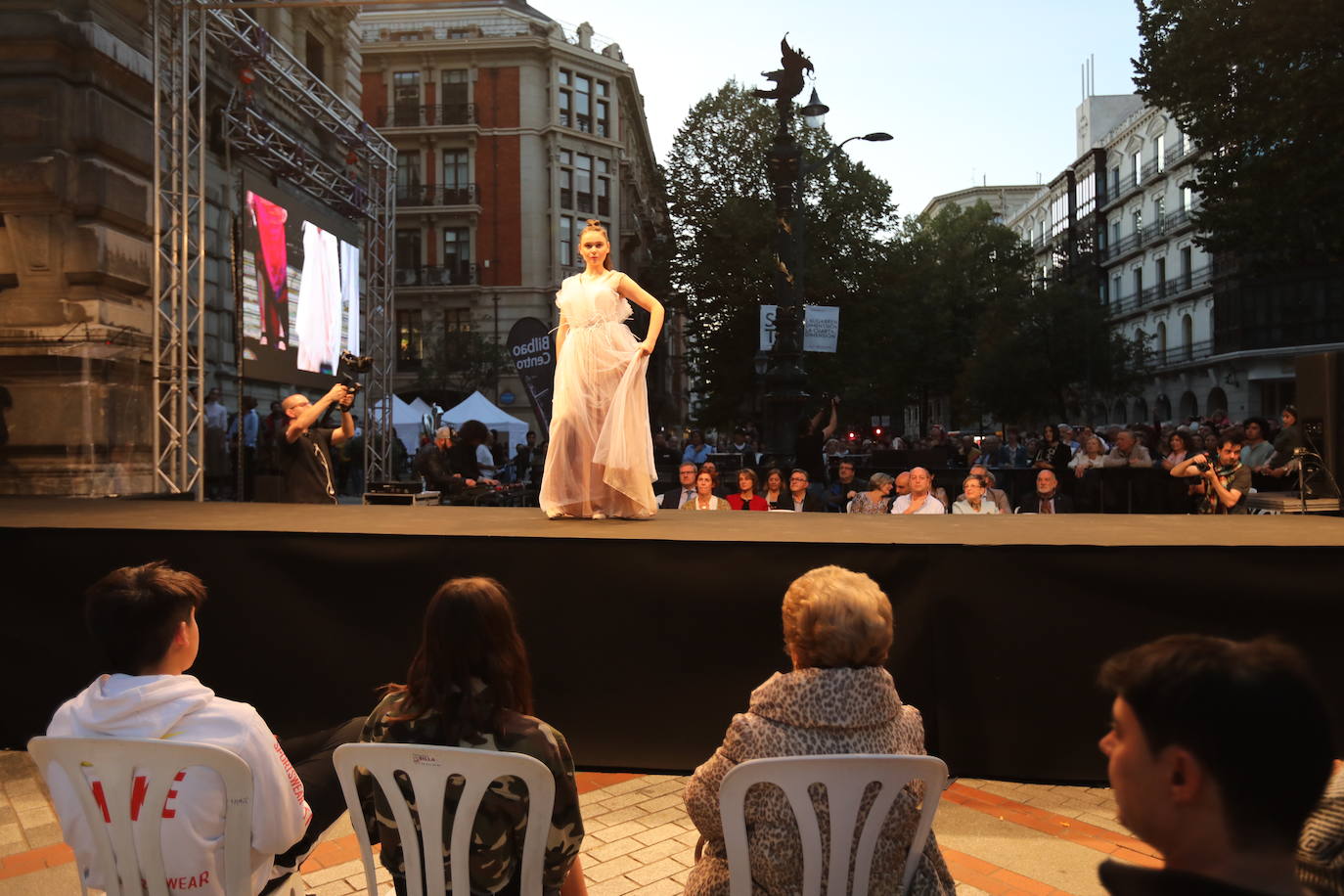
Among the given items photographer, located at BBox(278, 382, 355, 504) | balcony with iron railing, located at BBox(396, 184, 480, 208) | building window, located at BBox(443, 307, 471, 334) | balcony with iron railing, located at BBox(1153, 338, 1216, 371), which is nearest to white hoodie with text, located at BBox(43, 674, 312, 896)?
photographer, located at BBox(278, 382, 355, 504)

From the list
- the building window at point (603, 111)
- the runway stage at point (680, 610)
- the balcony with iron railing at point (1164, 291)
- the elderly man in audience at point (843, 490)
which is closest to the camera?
the runway stage at point (680, 610)

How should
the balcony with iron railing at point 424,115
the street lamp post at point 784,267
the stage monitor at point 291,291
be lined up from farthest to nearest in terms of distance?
the balcony with iron railing at point 424,115 → the stage monitor at point 291,291 → the street lamp post at point 784,267

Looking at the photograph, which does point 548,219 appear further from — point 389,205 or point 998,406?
point 389,205

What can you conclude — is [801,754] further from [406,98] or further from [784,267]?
[406,98]

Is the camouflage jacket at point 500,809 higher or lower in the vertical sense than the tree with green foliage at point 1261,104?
lower

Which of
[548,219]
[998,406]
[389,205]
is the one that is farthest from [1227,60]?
[548,219]

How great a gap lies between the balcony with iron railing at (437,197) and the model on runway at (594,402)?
3858 centimetres

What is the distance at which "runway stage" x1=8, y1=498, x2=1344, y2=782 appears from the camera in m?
4.34

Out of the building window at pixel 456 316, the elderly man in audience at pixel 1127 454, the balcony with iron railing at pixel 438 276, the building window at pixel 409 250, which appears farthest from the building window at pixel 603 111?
the elderly man in audience at pixel 1127 454

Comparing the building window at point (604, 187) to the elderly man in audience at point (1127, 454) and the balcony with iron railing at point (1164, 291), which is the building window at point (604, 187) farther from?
the elderly man in audience at point (1127, 454)

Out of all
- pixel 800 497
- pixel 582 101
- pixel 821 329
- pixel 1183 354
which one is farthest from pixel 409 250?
pixel 800 497

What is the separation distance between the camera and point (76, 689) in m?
5.05

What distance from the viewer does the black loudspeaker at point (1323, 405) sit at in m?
6.18

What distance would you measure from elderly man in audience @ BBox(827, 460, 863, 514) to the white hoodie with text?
30.0ft
